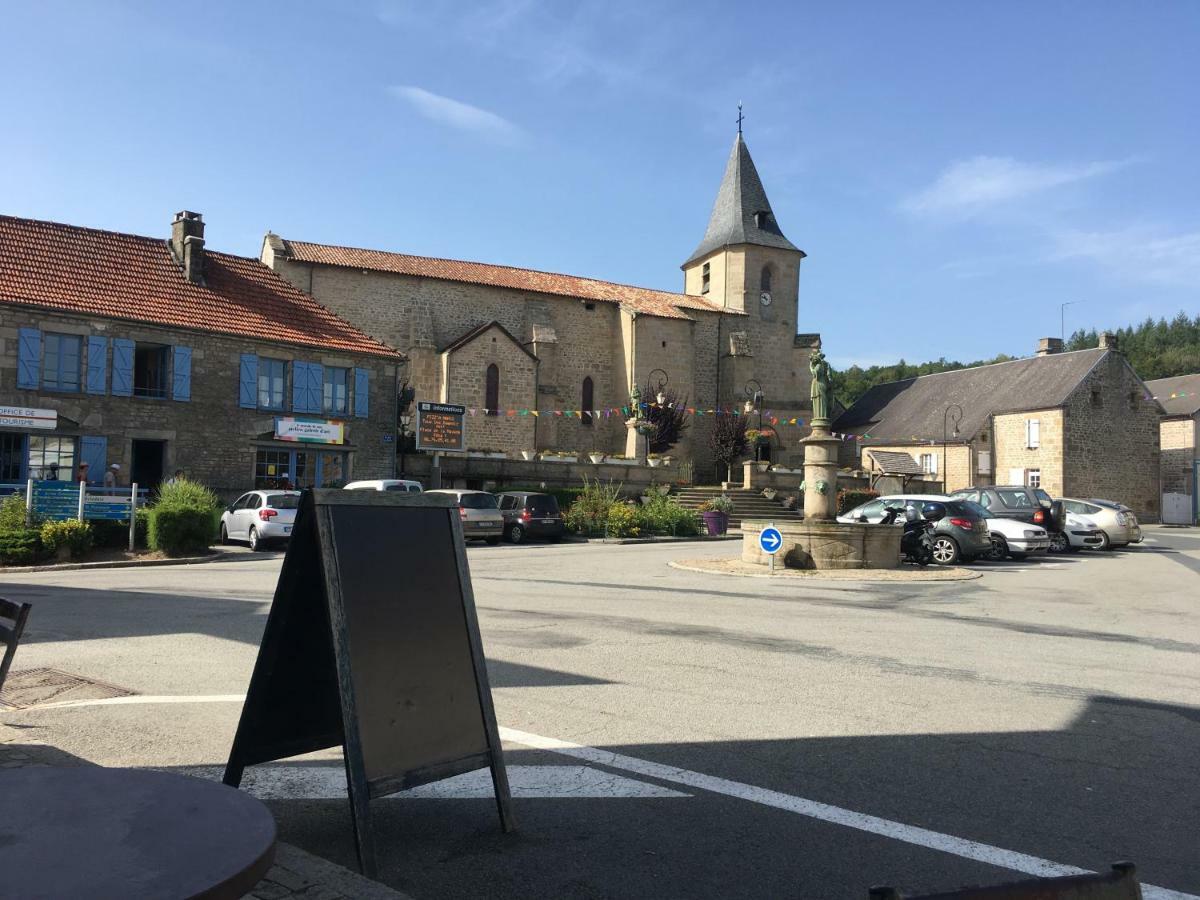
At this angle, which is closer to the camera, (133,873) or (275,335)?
(133,873)

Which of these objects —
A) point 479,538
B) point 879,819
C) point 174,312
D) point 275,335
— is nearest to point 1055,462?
point 479,538

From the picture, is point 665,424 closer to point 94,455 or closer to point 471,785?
point 94,455

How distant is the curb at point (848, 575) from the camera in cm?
1566

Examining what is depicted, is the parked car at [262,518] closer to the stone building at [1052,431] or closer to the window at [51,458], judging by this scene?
the window at [51,458]

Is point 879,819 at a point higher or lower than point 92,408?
lower

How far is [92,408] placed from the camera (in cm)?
2427

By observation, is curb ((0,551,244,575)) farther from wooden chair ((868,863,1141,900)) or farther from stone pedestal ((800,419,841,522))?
wooden chair ((868,863,1141,900))

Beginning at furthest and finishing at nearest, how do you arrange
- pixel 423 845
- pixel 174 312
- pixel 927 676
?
1. pixel 174 312
2. pixel 927 676
3. pixel 423 845

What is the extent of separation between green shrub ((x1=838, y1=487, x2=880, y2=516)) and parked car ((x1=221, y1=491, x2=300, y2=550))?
22.2 meters

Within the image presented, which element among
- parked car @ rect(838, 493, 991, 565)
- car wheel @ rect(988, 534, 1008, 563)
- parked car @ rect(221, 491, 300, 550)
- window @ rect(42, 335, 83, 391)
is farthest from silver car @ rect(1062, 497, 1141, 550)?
window @ rect(42, 335, 83, 391)

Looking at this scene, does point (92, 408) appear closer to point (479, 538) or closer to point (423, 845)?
point (479, 538)

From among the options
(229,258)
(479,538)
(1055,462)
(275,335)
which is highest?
(229,258)

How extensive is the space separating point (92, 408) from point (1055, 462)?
3960 centimetres

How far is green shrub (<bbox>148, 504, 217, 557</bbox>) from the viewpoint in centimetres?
1845
